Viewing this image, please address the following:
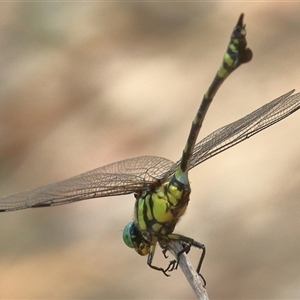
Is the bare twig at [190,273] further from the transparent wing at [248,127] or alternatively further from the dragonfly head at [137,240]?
the transparent wing at [248,127]

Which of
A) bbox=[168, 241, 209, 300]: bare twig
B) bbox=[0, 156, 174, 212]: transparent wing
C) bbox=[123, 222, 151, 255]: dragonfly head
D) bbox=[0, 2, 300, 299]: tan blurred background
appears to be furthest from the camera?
bbox=[0, 2, 300, 299]: tan blurred background

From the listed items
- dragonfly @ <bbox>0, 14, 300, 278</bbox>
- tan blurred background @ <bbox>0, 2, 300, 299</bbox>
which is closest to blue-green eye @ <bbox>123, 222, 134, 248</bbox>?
dragonfly @ <bbox>0, 14, 300, 278</bbox>

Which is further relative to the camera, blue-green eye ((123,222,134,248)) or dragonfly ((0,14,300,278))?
blue-green eye ((123,222,134,248))

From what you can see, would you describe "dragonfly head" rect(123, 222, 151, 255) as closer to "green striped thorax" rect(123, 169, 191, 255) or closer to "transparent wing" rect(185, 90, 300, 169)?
"green striped thorax" rect(123, 169, 191, 255)

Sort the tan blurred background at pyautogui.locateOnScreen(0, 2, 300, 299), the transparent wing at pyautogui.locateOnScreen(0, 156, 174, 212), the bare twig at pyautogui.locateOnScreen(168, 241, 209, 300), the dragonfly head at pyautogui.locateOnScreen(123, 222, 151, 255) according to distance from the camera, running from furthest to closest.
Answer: the tan blurred background at pyautogui.locateOnScreen(0, 2, 300, 299) < the dragonfly head at pyautogui.locateOnScreen(123, 222, 151, 255) < the transparent wing at pyautogui.locateOnScreen(0, 156, 174, 212) < the bare twig at pyautogui.locateOnScreen(168, 241, 209, 300)

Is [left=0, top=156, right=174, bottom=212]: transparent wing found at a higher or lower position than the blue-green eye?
higher

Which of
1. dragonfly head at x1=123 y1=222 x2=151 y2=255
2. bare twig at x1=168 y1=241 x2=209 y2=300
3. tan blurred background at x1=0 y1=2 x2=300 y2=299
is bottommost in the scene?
bare twig at x1=168 y1=241 x2=209 y2=300

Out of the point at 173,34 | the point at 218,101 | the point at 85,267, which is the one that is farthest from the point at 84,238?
the point at 173,34

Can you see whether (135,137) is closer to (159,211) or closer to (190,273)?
(159,211)
